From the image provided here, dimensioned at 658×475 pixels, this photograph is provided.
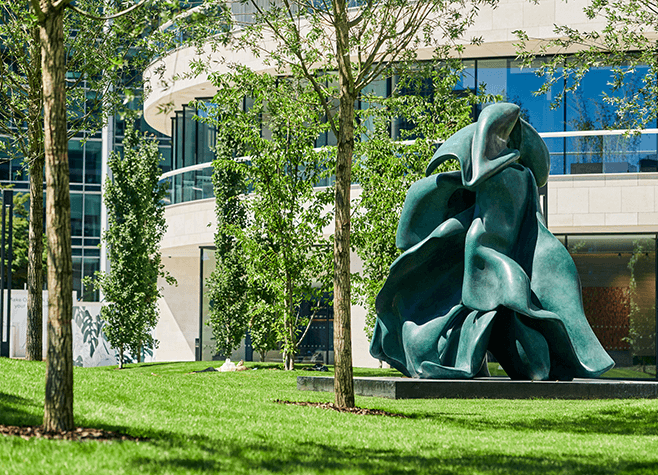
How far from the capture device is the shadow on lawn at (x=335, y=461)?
20.1 ft

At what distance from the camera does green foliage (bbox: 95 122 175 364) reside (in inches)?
1106

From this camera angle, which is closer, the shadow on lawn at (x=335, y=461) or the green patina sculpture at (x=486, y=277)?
the shadow on lawn at (x=335, y=461)

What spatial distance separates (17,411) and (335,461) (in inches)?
143

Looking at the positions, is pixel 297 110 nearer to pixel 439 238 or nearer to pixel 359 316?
pixel 439 238

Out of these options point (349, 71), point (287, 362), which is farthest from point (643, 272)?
point (349, 71)

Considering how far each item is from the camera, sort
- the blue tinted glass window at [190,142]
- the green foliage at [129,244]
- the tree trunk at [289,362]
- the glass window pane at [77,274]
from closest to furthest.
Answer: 1. the tree trunk at [289,362]
2. the green foliage at [129,244]
3. the blue tinted glass window at [190,142]
4. the glass window pane at [77,274]

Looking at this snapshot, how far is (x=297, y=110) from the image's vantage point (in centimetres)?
1723

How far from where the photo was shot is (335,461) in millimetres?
6715

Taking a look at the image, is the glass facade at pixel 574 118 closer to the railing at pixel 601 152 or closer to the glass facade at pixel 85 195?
the railing at pixel 601 152

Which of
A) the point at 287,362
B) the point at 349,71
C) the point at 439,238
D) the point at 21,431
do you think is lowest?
the point at 287,362

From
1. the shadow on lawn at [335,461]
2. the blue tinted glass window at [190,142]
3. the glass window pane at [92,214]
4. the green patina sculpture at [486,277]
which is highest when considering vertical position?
the blue tinted glass window at [190,142]

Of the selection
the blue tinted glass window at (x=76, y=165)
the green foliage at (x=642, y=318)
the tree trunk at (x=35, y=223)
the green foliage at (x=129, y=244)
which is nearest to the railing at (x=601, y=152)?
the green foliage at (x=642, y=318)

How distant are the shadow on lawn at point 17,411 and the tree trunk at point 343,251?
404 centimetres

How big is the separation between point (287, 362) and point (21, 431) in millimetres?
16008
